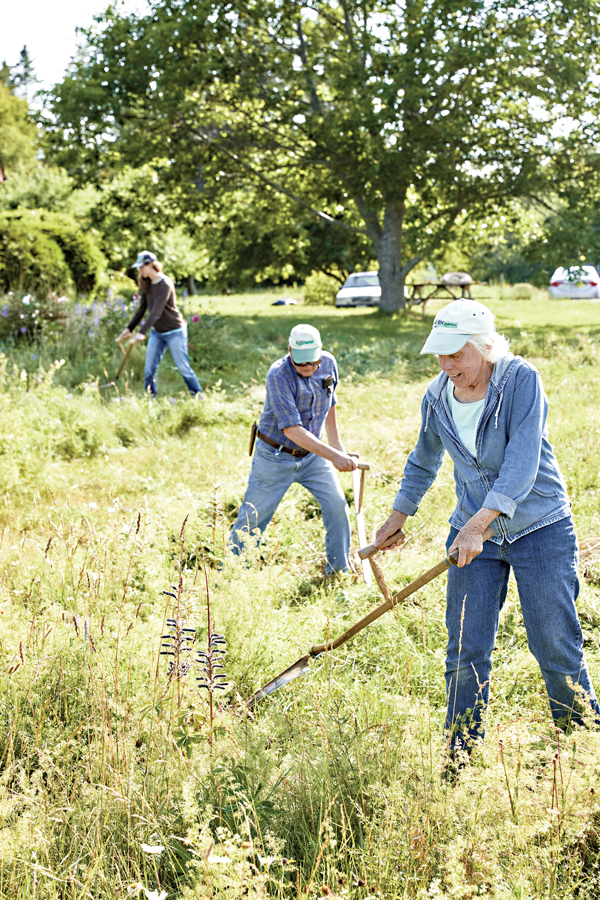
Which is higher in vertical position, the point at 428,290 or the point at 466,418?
the point at 428,290

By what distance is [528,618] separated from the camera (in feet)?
8.95

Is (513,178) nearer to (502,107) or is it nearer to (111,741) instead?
(502,107)

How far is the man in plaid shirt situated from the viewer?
14.3ft

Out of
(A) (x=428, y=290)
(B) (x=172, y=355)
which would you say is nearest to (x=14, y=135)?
(A) (x=428, y=290)

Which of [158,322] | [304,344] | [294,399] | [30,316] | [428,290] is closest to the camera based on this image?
[304,344]

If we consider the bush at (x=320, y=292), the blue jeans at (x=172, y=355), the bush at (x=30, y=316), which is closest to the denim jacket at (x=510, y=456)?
the blue jeans at (x=172, y=355)

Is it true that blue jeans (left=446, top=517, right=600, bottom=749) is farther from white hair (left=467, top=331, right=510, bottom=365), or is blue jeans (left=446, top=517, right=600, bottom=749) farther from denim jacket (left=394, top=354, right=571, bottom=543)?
white hair (left=467, top=331, right=510, bottom=365)

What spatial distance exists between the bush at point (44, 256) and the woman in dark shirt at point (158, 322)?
14.5 ft

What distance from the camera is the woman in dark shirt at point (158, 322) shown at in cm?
888

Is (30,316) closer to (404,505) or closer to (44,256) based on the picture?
(44,256)

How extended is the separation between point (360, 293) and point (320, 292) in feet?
18.5

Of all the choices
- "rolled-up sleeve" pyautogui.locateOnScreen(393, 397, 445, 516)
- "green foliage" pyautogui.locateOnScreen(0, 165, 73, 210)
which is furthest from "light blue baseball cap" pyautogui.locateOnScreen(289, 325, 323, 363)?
"green foliage" pyautogui.locateOnScreen(0, 165, 73, 210)

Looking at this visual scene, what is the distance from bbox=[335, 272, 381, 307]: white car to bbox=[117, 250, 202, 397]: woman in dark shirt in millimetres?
13875

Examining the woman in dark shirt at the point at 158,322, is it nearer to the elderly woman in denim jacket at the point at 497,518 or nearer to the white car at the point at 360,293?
the elderly woman in denim jacket at the point at 497,518
